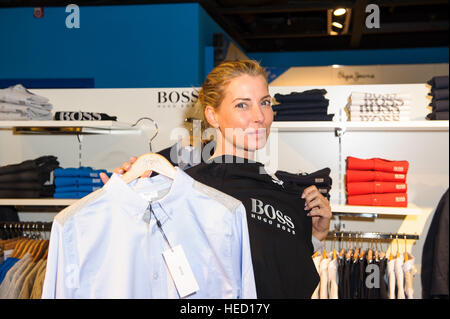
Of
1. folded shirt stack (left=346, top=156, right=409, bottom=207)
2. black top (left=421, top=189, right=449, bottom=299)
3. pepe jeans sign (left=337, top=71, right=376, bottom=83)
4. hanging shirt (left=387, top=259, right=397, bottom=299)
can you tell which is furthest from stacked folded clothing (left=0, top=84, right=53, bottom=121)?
pepe jeans sign (left=337, top=71, right=376, bottom=83)

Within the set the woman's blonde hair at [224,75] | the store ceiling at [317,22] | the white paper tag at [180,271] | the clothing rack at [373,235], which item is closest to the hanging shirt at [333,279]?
the clothing rack at [373,235]

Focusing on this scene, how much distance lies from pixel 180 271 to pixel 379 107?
1877 mm

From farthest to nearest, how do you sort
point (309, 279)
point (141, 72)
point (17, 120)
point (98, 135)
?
point (141, 72)
point (98, 135)
point (17, 120)
point (309, 279)

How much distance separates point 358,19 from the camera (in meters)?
4.82

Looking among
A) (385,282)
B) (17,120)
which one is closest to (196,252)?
(385,282)

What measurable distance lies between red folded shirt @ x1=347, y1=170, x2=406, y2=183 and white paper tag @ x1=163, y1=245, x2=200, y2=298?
5.70ft

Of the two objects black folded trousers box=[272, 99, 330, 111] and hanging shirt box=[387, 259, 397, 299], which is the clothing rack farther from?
black folded trousers box=[272, 99, 330, 111]

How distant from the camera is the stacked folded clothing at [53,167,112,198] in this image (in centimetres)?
265

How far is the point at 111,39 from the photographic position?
4.27 metres

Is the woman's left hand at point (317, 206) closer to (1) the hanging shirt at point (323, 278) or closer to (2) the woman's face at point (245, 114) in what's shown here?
(2) the woman's face at point (245, 114)

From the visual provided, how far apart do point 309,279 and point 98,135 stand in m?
2.16

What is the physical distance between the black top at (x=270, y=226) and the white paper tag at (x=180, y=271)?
11.2 inches

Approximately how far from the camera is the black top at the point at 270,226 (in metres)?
1.29
